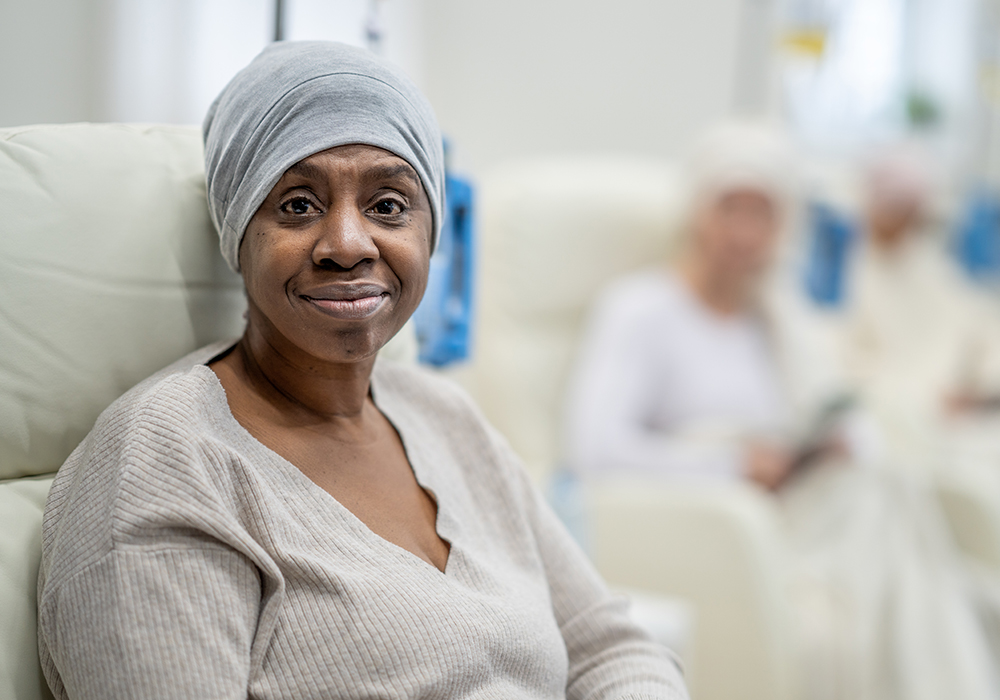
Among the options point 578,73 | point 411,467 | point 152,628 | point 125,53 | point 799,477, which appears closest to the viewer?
point 152,628

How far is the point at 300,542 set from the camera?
0.68 m

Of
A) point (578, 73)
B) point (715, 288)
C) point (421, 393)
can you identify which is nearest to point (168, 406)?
point (421, 393)

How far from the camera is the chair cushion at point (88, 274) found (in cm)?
75

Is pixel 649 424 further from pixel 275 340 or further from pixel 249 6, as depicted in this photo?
pixel 275 340

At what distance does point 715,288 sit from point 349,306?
1682 mm

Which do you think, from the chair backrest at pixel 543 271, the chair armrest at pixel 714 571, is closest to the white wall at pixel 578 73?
the chair backrest at pixel 543 271

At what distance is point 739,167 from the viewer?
87.8 inches

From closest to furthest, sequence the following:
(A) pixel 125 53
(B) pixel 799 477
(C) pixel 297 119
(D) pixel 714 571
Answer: (C) pixel 297 119
(A) pixel 125 53
(D) pixel 714 571
(B) pixel 799 477

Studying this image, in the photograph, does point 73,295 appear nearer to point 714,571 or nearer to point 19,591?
point 19,591

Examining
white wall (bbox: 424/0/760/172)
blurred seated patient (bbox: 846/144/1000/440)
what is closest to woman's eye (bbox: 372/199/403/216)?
white wall (bbox: 424/0/760/172)

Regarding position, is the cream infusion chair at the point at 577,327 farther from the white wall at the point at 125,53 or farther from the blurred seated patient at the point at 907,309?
the white wall at the point at 125,53

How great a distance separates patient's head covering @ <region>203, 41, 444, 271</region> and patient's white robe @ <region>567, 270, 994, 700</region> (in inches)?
52.6

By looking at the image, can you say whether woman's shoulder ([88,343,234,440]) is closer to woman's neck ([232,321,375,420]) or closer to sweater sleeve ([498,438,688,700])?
woman's neck ([232,321,375,420])

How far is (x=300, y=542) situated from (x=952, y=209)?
130 inches
